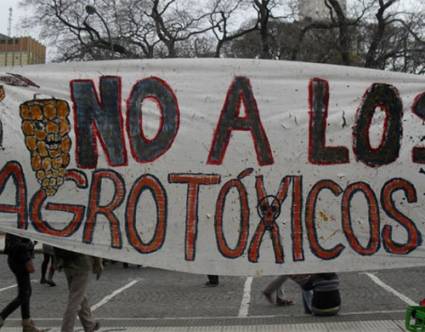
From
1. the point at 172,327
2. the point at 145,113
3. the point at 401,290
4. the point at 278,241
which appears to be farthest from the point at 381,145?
the point at 401,290

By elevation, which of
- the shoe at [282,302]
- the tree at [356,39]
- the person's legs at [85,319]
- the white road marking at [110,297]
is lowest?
the white road marking at [110,297]

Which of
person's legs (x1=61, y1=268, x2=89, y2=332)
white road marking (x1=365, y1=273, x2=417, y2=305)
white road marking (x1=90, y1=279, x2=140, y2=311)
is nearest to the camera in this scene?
person's legs (x1=61, y1=268, x2=89, y2=332)

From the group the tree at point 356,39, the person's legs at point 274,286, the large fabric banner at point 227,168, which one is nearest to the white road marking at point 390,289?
the person's legs at point 274,286

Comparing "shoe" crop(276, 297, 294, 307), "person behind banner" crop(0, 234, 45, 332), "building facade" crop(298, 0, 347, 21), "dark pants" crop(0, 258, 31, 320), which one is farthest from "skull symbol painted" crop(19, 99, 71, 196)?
"building facade" crop(298, 0, 347, 21)

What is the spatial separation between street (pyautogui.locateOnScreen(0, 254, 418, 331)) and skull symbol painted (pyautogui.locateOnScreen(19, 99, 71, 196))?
3.06 m

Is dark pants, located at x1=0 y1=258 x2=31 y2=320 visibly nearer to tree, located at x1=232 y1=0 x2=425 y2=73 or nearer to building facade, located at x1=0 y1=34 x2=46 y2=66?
→ tree, located at x1=232 y1=0 x2=425 y2=73

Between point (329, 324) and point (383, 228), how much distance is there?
110 inches

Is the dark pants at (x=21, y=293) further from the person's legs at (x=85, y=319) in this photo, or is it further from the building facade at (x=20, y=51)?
the building facade at (x=20, y=51)

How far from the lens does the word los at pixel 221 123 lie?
16.6 ft

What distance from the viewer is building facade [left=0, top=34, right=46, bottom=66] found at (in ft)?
193

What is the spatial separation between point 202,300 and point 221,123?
5.15 m

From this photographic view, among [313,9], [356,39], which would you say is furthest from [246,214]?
[313,9]

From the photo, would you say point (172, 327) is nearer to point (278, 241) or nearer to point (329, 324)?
point (329, 324)

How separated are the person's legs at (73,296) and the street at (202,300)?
1.26m
